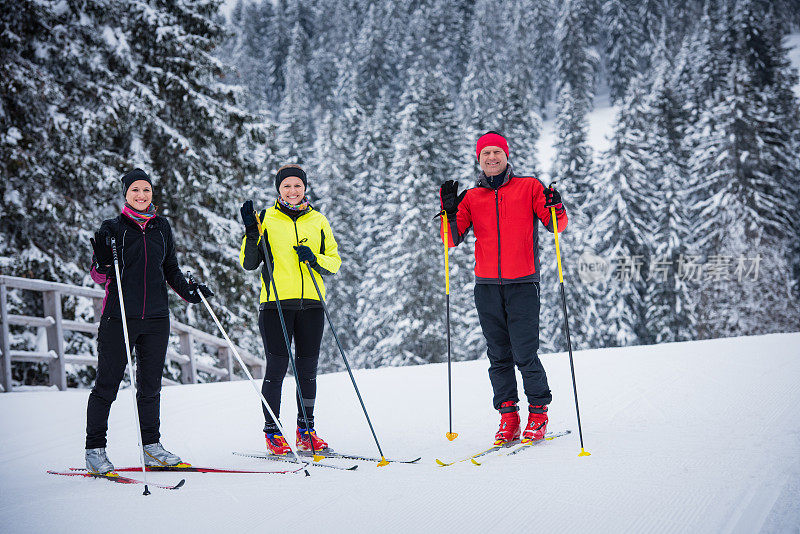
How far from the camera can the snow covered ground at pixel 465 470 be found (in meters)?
2.64

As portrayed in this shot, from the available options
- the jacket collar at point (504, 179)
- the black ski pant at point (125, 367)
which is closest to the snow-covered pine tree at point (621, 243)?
the jacket collar at point (504, 179)

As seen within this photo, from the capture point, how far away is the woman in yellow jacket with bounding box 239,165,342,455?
13.3 feet

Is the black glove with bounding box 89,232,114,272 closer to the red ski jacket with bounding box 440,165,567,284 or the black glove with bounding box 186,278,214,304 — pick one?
the black glove with bounding box 186,278,214,304

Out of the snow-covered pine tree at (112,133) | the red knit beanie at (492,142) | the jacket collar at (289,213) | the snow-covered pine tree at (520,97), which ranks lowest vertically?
the jacket collar at (289,213)

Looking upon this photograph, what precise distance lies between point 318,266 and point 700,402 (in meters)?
3.32

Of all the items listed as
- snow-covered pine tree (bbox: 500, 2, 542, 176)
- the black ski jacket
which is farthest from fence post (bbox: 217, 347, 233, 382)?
snow-covered pine tree (bbox: 500, 2, 542, 176)

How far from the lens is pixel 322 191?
1407 inches

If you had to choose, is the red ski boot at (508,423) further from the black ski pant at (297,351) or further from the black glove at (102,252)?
the black glove at (102,252)

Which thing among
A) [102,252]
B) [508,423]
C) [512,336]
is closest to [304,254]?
[102,252]

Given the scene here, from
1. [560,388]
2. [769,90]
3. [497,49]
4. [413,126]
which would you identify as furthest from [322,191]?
[497,49]

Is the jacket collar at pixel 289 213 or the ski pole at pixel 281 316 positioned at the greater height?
the jacket collar at pixel 289 213

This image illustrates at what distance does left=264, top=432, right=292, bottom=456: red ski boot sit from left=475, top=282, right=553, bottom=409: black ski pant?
4.71ft

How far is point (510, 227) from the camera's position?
4141 millimetres

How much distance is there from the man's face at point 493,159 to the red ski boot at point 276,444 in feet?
7.40
